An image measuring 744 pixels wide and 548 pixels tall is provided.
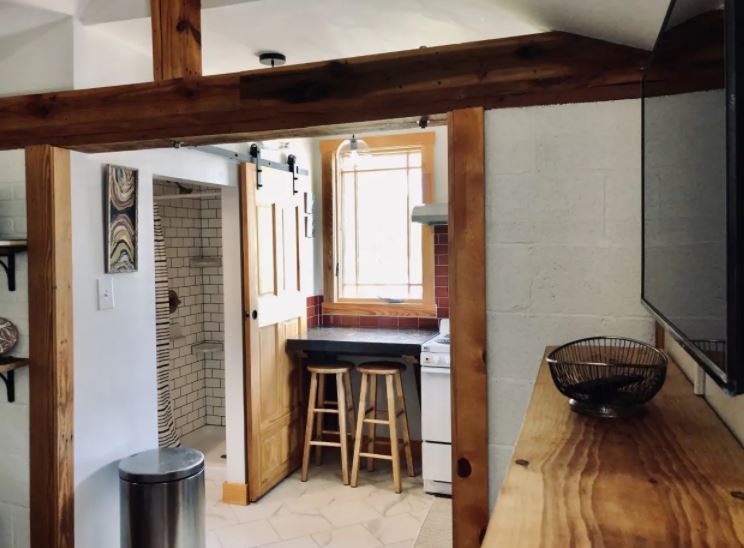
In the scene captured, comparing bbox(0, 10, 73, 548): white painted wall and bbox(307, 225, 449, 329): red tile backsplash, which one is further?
bbox(307, 225, 449, 329): red tile backsplash

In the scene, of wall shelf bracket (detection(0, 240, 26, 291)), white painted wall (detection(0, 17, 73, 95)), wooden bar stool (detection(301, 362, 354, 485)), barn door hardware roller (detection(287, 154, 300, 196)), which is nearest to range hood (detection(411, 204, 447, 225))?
barn door hardware roller (detection(287, 154, 300, 196))

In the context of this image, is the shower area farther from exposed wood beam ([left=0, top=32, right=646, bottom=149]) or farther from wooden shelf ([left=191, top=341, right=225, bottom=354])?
exposed wood beam ([left=0, top=32, right=646, bottom=149])

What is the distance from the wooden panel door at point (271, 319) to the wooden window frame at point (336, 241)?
0.36m

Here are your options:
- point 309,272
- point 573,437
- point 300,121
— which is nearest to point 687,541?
point 573,437

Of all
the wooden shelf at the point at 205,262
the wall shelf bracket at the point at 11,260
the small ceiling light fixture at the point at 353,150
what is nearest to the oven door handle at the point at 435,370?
the small ceiling light fixture at the point at 353,150

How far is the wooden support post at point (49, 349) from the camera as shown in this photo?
2.45 metres

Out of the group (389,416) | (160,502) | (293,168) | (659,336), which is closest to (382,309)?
(389,416)

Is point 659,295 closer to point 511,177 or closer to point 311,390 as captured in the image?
point 511,177

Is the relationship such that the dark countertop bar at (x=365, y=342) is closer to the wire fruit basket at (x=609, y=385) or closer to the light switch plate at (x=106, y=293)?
the light switch plate at (x=106, y=293)

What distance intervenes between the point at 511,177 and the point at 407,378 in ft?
9.51

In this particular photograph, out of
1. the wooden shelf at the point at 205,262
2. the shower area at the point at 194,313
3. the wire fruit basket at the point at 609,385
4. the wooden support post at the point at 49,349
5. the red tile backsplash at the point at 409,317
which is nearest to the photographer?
the wire fruit basket at the point at 609,385

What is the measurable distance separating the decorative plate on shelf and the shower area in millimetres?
2110

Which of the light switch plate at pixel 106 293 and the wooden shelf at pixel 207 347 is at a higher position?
the light switch plate at pixel 106 293

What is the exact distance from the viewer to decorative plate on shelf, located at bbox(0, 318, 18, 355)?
2500mm
